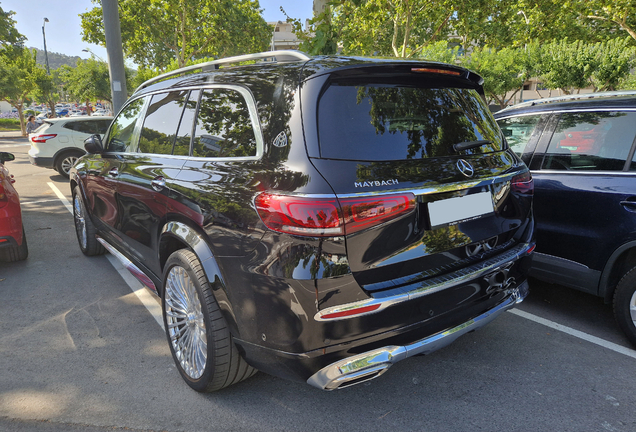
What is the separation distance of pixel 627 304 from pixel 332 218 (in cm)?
241

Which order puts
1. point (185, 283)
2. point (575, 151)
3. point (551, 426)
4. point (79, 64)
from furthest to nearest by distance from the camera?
point (79, 64), point (575, 151), point (185, 283), point (551, 426)

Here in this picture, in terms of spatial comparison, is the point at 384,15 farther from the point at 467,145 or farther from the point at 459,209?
the point at 459,209

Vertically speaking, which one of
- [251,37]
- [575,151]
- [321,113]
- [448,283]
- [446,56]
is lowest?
[448,283]

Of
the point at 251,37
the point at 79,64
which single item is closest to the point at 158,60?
the point at 79,64

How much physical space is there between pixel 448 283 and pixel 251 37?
33.9m

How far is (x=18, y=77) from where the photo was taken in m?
33.2

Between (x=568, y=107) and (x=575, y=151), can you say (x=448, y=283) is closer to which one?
(x=575, y=151)

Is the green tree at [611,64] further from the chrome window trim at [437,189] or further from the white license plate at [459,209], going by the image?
the white license plate at [459,209]

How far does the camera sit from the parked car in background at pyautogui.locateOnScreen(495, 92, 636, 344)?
314 centimetres

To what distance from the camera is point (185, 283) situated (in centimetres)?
275

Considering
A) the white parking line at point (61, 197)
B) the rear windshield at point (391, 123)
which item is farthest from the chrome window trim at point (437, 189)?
the white parking line at point (61, 197)

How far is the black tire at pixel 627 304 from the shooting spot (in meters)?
3.09

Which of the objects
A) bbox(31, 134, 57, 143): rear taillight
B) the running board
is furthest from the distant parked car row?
bbox(31, 134, 57, 143): rear taillight

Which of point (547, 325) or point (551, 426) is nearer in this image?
point (551, 426)
